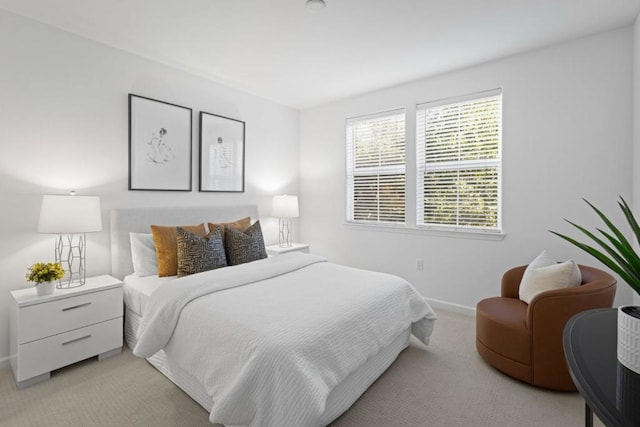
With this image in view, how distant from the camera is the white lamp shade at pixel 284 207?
4211 millimetres

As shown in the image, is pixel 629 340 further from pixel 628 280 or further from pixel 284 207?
pixel 284 207

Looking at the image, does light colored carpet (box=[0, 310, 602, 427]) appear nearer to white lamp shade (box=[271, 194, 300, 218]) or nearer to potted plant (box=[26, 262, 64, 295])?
potted plant (box=[26, 262, 64, 295])

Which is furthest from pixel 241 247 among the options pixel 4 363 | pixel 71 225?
pixel 4 363

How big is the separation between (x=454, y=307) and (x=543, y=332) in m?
1.51

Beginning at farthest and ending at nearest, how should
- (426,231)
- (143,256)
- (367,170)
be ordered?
(367,170), (426,231), (143,256)

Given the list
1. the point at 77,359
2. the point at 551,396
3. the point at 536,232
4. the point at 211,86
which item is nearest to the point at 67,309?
the point at 77,359

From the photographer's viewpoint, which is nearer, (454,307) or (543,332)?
(543,332)

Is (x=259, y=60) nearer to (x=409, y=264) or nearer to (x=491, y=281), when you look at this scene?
(x=409, y=264)

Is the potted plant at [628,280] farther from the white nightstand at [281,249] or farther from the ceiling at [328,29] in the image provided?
the white nightstand at [281,249]

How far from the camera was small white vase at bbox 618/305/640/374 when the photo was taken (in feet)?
2.88

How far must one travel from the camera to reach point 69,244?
8.91 feet

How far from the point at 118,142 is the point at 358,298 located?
2.62 m

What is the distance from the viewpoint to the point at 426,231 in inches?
148

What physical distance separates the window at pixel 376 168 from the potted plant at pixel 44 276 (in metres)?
3.20
